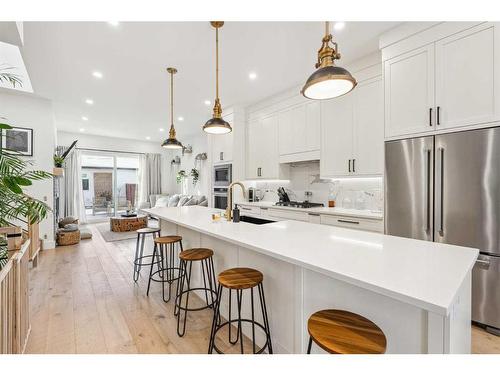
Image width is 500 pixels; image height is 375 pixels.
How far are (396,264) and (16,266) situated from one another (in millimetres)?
2279

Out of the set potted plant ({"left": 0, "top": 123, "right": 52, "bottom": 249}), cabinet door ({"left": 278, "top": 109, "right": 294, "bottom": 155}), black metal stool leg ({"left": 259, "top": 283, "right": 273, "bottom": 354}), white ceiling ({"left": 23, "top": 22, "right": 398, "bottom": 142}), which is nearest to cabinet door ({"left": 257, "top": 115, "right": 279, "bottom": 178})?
cabinet door ({"left": 278, "top": 109, "right": 294, "bottom": 155})

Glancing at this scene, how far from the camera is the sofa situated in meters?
6.38

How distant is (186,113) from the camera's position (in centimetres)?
538

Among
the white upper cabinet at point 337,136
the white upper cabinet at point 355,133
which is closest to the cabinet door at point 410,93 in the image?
the white upper cabinet at point 355,133

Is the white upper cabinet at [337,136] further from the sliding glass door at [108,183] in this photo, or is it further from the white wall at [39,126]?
the sliding glass door at [108,183]

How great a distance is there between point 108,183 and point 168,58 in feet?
20.3

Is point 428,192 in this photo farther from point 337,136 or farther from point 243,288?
point 243,288

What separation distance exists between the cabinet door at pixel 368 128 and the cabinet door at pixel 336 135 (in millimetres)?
98

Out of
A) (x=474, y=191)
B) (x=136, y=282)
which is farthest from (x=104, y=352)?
(x=474, y=191)

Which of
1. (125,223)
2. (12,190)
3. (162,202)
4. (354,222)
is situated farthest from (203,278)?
(162,202)

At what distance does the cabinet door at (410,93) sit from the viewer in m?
2.28

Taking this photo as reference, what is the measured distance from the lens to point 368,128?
9.73 ft
